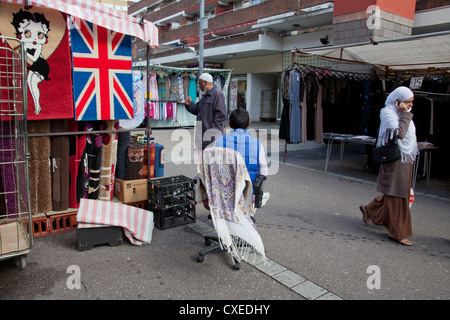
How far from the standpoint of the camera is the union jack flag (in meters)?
4.07

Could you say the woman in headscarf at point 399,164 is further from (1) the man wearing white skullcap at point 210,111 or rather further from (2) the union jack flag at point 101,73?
(2) the union jack flag at point 101,73

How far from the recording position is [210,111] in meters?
5.70

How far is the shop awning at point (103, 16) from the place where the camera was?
11.6 feet

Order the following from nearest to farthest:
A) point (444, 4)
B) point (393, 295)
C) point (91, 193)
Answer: point (393, 295)
point (91, 193)
point (444, 4)

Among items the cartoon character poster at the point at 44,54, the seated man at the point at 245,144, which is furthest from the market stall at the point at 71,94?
the seated man at the point at 245,144

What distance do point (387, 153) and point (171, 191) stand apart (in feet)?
8.76

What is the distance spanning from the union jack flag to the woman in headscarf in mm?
3245

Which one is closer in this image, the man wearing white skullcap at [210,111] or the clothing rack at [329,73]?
the man wearing white skullcap at [210,111]

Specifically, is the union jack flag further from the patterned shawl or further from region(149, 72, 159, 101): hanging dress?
region(149, 72, 159, 101): hanging dress

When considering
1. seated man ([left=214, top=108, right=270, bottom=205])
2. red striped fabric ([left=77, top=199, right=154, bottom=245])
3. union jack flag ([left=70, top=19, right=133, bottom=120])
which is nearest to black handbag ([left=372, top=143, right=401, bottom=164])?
seated man ([left=214, top=108, right=270, bottom=205])

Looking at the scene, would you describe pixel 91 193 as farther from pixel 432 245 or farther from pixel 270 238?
pixel 432 245

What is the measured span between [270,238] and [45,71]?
3.24 meters

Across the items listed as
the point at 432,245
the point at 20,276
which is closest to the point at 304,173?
the point at 432,245
